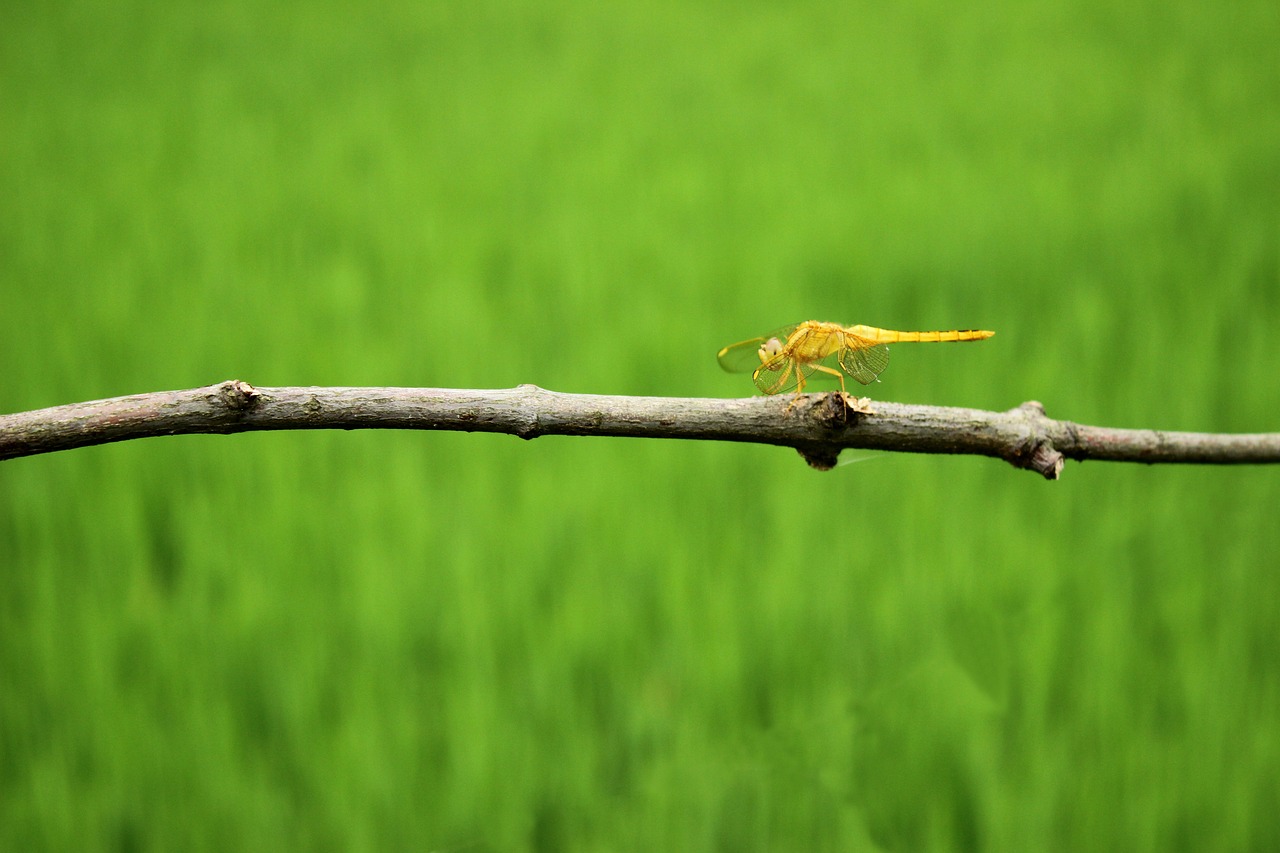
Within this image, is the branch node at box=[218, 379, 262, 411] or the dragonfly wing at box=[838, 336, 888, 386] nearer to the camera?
the branch node at box=[218, 379, 262, 411]

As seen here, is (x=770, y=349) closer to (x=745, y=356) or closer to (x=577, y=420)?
(x=745, y=356)

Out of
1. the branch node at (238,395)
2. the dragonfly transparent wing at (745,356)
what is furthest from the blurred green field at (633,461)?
the branch node at (238,395)

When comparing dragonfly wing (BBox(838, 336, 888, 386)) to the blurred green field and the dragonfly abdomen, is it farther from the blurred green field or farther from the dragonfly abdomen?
the blurred green field

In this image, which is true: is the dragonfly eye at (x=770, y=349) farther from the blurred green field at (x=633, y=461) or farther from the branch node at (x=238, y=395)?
the blurred green field at (x=633, y=461)

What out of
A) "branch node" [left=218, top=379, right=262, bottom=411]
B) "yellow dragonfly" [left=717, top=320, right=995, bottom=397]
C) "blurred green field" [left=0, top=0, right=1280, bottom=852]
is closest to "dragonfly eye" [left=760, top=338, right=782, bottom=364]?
"yellow dragonfly" [left=717, top=320, right=995, bottom=397]

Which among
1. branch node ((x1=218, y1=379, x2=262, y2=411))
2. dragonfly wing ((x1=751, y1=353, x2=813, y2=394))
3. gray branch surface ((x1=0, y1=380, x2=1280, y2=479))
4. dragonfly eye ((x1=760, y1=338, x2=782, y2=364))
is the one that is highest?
dragonfly eye ((x1=760, y1=338, x2=782, y2=364))

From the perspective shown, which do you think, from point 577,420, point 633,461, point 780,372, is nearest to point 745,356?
point 780,372

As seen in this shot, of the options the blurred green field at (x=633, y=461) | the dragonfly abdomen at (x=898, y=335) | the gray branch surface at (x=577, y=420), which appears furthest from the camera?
the blurred green field at (x=633, y=461)
